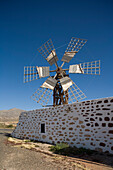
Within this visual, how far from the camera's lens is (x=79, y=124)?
23.9 ft

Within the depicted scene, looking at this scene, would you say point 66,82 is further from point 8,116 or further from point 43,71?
point 8,116

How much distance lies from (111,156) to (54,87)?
7.61 meters

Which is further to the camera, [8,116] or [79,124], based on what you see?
[8,116]

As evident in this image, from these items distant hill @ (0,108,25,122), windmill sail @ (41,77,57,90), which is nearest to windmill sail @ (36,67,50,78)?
windmill sail @ (41,77,57,90)

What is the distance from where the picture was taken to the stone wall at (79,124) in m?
6.30

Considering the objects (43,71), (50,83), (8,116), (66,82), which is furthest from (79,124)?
(8,116)

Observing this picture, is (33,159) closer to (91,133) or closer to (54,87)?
(91,133)

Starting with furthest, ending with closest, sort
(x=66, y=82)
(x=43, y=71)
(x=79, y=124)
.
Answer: (x=43, y=71) < (x=66, y=82) < (x=79, y=124)

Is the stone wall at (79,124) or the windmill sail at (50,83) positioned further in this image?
the windmill sail at (50,83)

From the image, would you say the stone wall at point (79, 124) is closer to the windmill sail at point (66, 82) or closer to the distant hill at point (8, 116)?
the windmill sail at point (66, 82)

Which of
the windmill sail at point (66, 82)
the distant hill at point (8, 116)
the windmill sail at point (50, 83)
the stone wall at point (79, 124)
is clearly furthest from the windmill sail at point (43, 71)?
the distant hill at point (8, 116)

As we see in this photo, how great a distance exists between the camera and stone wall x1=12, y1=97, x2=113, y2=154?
6.30 meters

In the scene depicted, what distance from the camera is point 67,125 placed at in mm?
7848

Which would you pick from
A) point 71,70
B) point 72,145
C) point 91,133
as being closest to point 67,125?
point 72,145
